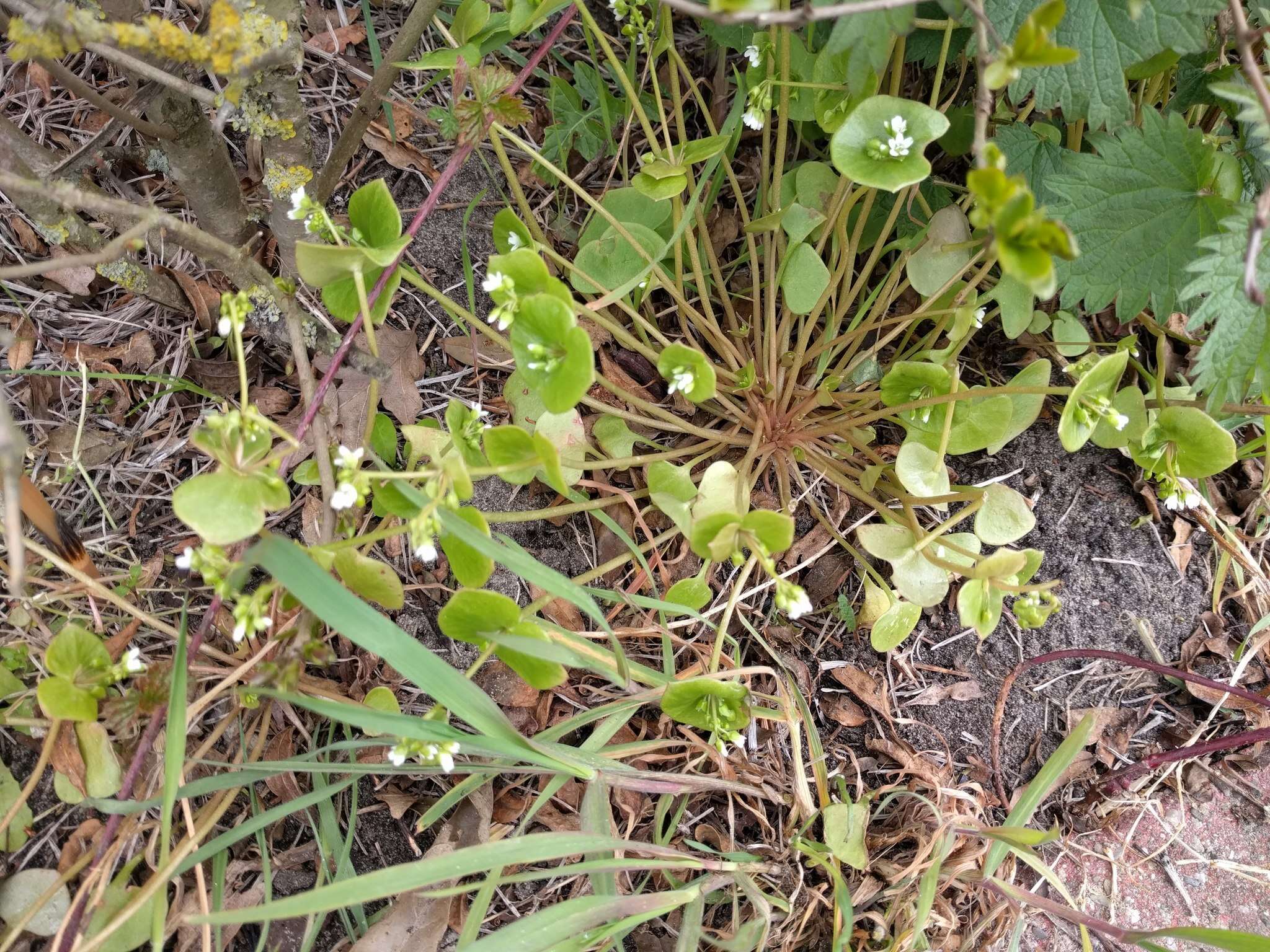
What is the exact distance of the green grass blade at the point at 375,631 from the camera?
0.90m

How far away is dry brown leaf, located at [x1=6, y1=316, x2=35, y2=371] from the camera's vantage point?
141 centimetres

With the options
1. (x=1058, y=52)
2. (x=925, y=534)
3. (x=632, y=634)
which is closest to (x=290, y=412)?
(x=632, y=634)

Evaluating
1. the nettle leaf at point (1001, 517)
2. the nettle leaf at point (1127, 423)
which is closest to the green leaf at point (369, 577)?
the nettle leaf at point (1001, 517)

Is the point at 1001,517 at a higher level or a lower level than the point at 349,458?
lower

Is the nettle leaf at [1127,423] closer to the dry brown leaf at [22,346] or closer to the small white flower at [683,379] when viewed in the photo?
the small white flower at [683,379]

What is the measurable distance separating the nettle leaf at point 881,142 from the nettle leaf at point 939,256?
0.23 m

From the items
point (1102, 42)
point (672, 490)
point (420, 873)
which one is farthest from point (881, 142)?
point (420, 873)

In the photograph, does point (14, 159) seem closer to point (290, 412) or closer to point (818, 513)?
point (290, 412)

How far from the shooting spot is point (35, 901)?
1.17 metres

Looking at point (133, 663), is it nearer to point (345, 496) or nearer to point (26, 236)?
point (345, 496)

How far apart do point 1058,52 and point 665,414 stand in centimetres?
78

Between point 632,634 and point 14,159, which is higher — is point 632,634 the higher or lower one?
the lower one

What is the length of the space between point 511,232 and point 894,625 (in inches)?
33.6

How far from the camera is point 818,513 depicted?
1.47 m
